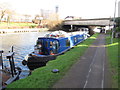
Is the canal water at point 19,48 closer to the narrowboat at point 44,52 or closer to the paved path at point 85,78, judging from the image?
the narrowboat at point 44,52

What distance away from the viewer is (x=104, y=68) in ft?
32.0

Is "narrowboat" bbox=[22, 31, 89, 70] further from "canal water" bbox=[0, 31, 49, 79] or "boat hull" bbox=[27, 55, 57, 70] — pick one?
"canal water" bbox=[0, 31, 49, 79]

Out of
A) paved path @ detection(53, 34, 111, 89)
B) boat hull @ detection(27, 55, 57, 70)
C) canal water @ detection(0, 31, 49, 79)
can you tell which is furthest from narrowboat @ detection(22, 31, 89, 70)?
paved path @ detection(53, 34, 111, 89)

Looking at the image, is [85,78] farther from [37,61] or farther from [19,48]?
[19,48]

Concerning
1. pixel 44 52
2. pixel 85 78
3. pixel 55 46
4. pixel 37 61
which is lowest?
pixel 37 61

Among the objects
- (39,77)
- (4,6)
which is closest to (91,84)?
(39,77)

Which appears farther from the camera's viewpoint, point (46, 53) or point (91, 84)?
point (46, 53)

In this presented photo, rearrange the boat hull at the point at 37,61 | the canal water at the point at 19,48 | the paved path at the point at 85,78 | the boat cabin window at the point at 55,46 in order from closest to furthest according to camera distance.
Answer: the paved path at the point at 85,78 → the boat hull at the point at 37,61 → the canal water at the point at 19,48 → the boat cabin window at the point at 55,46

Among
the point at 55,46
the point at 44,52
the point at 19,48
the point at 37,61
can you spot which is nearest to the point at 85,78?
the point at 37,61

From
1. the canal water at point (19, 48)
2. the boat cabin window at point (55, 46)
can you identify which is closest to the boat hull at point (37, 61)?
the canal water at point (19, 48)

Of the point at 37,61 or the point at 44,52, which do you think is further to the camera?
the point at 44,52

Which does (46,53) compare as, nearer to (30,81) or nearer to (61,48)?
(61,48)

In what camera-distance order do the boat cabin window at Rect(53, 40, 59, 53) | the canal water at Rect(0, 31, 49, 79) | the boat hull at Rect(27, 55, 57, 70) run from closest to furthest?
the boat hull at Rect(27, 55, 57, 70) → the canal water at Rect(0, 31, 49, 79) → the boat cabin window at Rect(53, 40, 59, 53)

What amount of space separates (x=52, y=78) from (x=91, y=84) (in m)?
1.92
